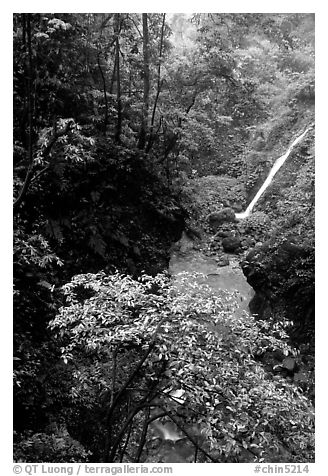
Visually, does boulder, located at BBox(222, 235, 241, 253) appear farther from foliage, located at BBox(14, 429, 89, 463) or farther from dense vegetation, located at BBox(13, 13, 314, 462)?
foliage, located at BBox(14, 429, 89, 463)

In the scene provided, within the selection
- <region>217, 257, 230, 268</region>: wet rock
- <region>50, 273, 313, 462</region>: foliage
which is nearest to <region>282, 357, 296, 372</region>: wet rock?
<region>50, 273, 313, 462</region>: foliage

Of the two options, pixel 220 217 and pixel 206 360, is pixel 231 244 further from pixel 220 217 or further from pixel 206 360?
pixel 206 360

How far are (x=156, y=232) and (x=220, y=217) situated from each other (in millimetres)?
1784

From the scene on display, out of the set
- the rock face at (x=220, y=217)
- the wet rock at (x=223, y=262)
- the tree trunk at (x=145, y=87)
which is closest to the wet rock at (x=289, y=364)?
the wet rock at (x=223, y=262)

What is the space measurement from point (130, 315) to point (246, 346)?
0.81 meters

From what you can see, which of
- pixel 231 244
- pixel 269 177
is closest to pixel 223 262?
pixel 231 244

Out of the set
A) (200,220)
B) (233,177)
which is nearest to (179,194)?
(200,220)

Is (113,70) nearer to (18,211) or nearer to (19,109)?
(19,109)

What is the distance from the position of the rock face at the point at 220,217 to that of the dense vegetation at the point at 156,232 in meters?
0.16

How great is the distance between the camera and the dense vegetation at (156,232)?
2477 mm

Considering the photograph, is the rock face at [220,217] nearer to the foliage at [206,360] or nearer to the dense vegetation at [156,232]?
the dense vegetation at [156,232]

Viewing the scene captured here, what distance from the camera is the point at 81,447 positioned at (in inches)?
119

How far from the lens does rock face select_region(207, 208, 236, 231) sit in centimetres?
710

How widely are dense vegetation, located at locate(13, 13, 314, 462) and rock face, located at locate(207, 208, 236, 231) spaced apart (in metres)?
0.16
